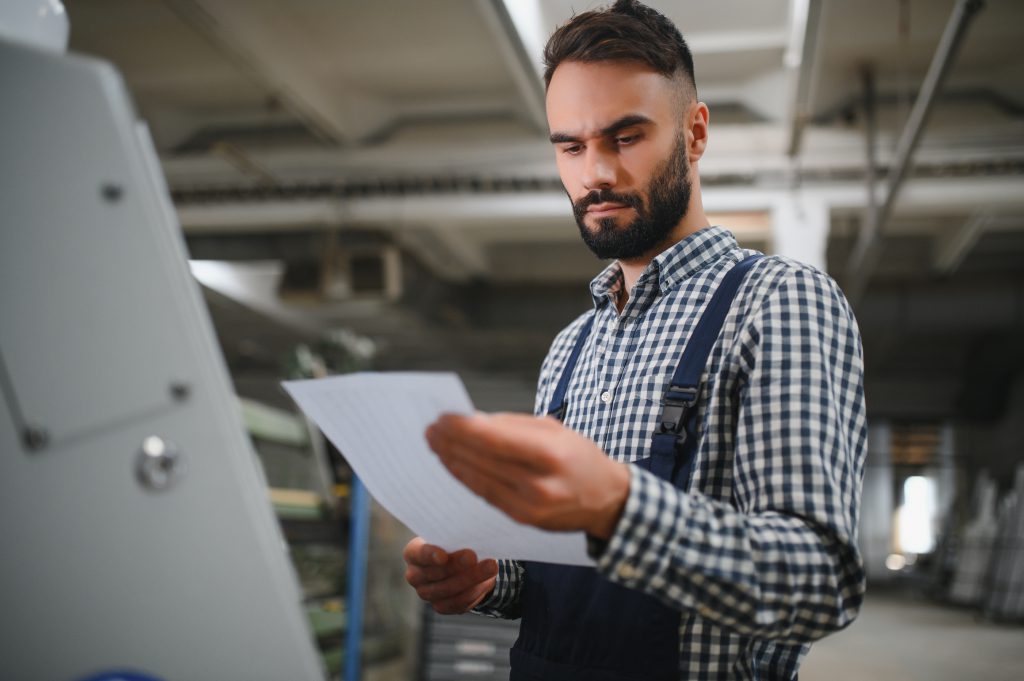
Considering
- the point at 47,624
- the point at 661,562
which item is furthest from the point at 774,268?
the point at 47,624

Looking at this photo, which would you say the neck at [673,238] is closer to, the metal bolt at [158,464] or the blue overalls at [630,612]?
the blue overalls at [630,612]

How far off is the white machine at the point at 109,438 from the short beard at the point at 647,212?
0.48 m

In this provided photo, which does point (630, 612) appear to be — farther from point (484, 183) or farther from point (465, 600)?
point (484, 183)

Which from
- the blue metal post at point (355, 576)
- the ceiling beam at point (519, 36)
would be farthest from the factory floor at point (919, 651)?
the ceiling beam at point (519, 36)

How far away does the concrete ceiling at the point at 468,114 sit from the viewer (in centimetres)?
517

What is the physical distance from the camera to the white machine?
2.31ft

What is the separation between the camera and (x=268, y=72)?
216 inches

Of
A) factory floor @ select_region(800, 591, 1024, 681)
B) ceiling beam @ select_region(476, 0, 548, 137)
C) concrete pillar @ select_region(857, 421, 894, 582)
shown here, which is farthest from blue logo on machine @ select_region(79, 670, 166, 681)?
concrete pillar @ select_region(857, 421, 894, 582)

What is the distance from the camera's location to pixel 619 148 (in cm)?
101

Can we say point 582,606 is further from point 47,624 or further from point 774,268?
point 47,624

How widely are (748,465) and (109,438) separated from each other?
564 mm

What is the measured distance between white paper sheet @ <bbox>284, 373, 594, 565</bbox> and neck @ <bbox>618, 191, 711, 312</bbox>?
412mm

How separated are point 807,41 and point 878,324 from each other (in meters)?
6.17

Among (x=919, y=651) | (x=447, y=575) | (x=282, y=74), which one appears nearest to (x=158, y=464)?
(x=447, y=575)
